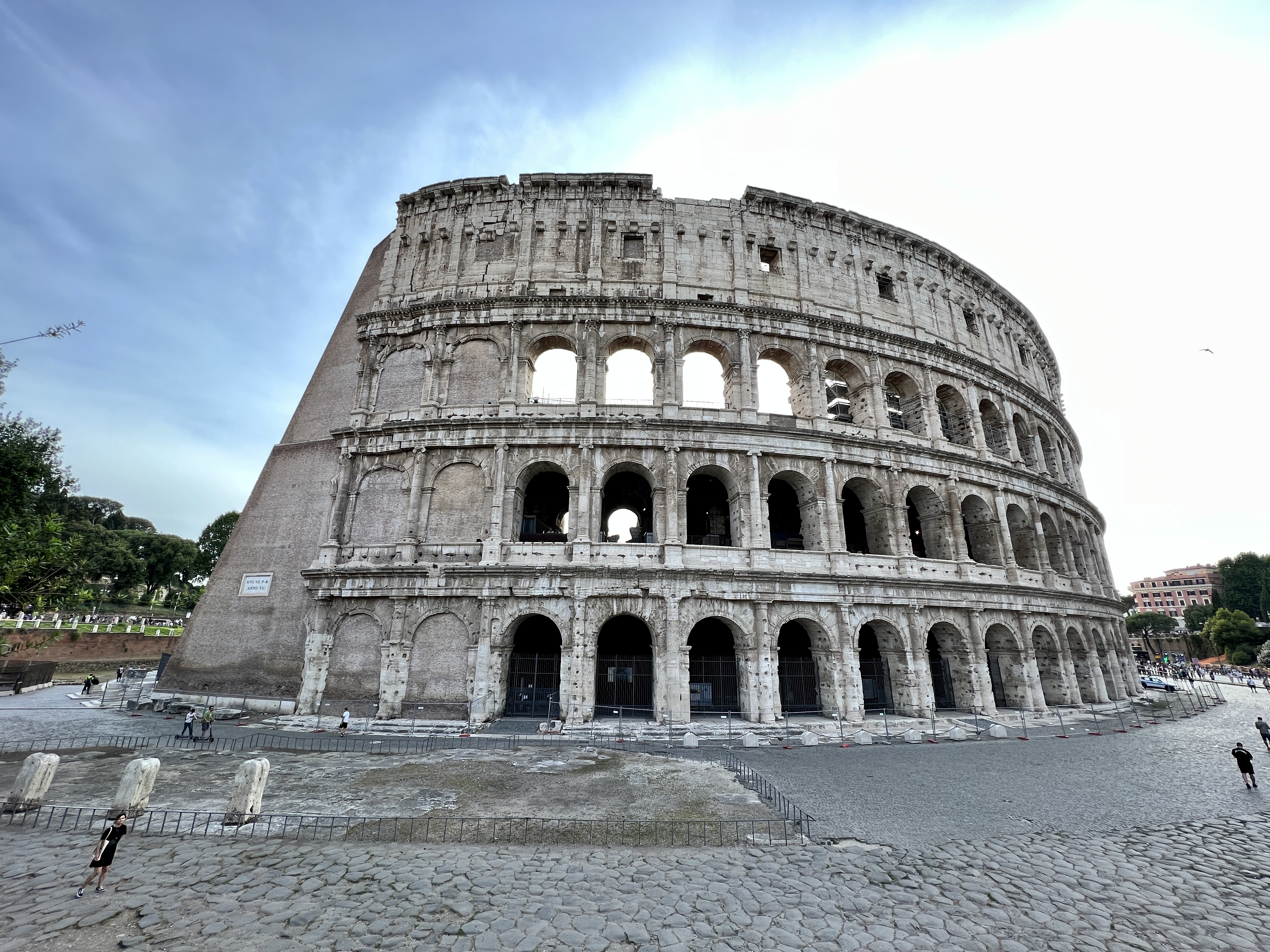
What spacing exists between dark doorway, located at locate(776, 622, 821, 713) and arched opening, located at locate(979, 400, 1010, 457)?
15042mm

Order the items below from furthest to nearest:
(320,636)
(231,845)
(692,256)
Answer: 1. (692,256)
2. (320,636)
3. (231,845)

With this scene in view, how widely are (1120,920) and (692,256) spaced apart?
23.6 meters

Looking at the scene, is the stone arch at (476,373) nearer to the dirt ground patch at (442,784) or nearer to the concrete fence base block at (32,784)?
the dirt ground patch at (442,784)

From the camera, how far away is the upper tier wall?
23.4m

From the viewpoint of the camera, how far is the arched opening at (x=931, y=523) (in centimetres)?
2256

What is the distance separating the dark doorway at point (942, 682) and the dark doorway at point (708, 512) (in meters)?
9.22

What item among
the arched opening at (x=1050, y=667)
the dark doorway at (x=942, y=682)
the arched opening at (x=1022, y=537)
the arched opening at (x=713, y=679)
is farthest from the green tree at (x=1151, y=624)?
the arched opening at (x=713, y=679)

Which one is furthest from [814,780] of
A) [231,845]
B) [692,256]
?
[692,256]

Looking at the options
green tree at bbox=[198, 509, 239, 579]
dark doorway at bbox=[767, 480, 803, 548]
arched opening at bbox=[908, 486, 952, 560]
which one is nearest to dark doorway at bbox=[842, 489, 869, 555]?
arched opening at bbox=[908, 486, 952, 560]

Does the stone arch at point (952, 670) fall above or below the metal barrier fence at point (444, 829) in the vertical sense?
above

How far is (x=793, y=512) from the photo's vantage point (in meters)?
24.6

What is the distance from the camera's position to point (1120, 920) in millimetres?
6051

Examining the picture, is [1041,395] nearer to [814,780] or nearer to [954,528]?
[954,528]

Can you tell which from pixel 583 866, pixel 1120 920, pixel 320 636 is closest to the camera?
pixel 1120 920
